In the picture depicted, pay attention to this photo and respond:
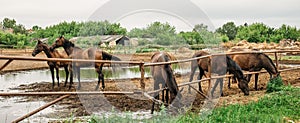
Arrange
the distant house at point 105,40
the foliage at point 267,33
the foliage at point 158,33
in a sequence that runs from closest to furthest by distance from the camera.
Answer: the foliage at point 158,33
the distant house at point 105,40
the foliage at point 267,33

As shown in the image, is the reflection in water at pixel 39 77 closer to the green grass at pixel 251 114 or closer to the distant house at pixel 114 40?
the green grass at pixel 251 114

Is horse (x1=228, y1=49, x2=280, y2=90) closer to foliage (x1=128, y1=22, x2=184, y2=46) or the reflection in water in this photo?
the reflection in water

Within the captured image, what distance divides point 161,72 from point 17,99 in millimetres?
4347

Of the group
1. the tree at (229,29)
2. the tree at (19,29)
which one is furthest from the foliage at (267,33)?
the tree at (19,29)

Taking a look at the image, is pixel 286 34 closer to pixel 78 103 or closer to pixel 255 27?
pixel 255 27

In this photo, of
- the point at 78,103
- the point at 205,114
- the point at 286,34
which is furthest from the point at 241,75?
the point at 286,34

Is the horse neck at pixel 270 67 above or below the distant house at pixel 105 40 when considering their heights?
below

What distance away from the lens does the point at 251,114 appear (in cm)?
496

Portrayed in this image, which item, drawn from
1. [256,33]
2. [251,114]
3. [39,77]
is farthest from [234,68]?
[256,33]

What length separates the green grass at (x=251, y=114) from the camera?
4389 mm

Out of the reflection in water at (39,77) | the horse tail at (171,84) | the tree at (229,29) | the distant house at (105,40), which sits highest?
the tree at (229,29)

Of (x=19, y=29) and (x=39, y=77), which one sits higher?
(x=19, y=29)

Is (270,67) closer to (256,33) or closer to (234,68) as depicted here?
(234,68)

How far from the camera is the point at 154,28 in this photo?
Answer: 26750 millimetres
